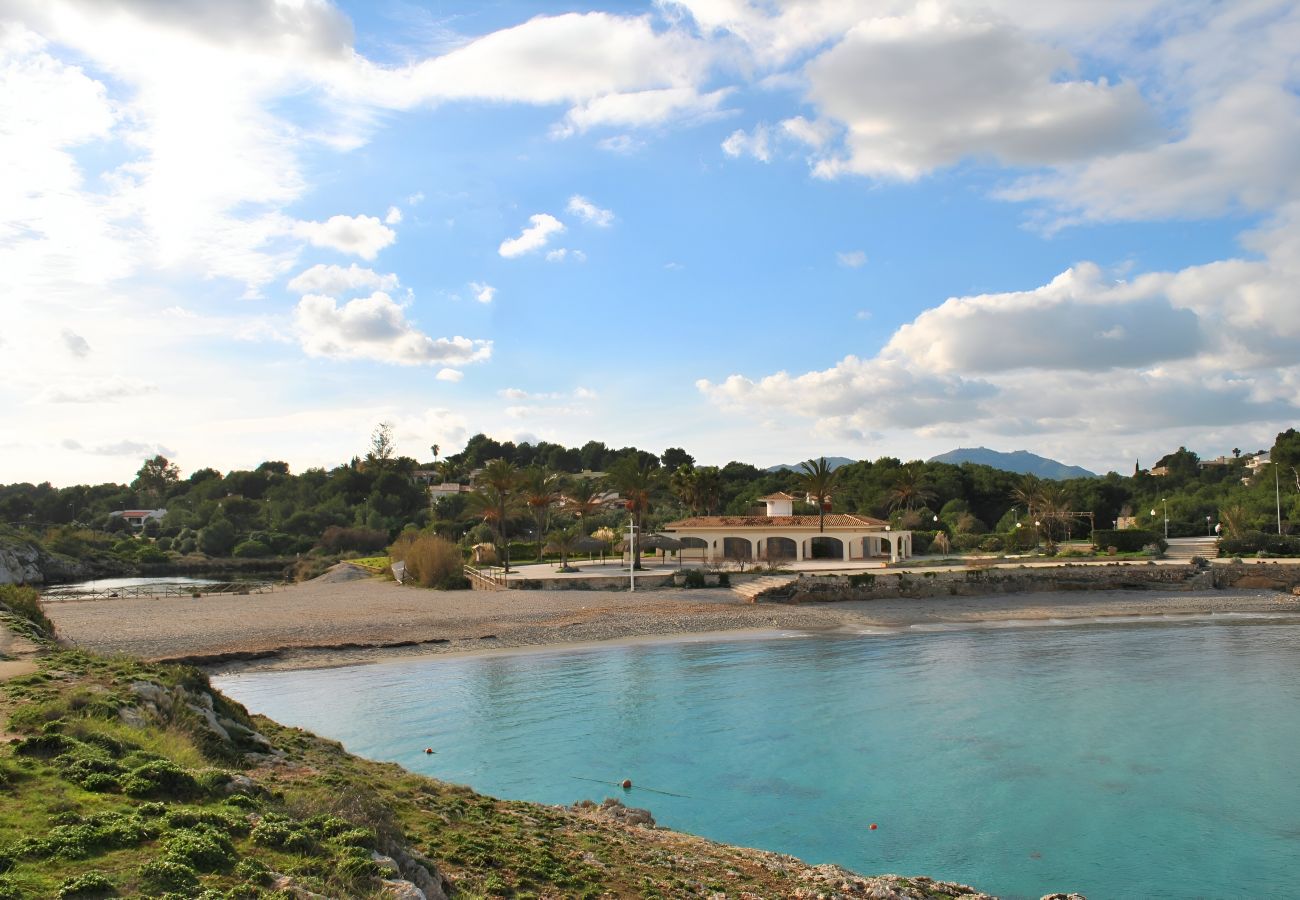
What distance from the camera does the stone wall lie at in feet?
135

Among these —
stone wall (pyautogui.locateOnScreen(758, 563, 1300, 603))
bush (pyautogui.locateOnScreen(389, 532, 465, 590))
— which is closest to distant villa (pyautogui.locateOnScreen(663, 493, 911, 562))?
stone wall (pyautogui.locateOnScreen(758, 563, 1300, 603))

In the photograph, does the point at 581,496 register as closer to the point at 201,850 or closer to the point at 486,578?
the point at 486,578

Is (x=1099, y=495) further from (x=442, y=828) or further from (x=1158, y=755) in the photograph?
(x=442, y=828)

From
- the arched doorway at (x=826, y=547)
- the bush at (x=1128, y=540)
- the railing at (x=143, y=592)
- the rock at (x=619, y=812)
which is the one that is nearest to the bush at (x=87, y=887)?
the rock at (x=619, y=812)

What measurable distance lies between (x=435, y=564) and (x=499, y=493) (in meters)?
6.33

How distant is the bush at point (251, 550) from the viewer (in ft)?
280

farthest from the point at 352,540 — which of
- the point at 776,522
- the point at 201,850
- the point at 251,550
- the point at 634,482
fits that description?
the point at 201,850

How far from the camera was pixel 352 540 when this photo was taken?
3211 inches

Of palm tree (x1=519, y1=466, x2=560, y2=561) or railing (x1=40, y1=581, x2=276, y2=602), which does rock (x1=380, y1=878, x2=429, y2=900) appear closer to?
palm tree (x1=519, y1=466, x2=560, y2=561)

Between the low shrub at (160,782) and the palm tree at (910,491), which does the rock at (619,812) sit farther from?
the palm tree at (910,491)

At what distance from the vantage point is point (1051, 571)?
44000 millimetres

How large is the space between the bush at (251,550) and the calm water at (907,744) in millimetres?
66415

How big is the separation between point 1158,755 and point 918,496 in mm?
53156

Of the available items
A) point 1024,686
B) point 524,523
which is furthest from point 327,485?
point 1024,686
